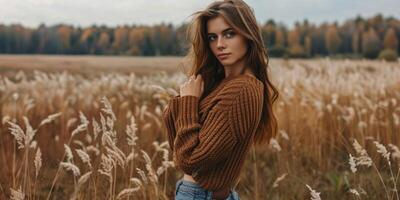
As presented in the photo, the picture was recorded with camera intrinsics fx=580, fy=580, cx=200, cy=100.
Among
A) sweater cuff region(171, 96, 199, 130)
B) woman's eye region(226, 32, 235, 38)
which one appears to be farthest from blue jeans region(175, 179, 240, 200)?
woman's eye region(226, 32, 235, 38)

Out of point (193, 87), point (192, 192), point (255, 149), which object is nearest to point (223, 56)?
point (193, 87)

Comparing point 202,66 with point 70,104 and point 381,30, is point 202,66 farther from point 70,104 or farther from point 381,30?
point 381,30

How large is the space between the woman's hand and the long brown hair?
9cm

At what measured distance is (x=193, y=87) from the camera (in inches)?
91.8

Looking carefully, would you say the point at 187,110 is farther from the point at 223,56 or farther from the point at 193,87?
the point at 223,56

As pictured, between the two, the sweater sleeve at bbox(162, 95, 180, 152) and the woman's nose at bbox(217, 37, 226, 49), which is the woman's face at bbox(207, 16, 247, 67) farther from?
the sweater sleeve at bbox(162, 95, 180, 152)

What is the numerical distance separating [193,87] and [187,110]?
13 centimetres

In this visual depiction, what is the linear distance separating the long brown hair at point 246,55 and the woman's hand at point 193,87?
93 mm

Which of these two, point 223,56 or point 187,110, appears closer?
point 187,110

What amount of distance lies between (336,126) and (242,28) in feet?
13.0

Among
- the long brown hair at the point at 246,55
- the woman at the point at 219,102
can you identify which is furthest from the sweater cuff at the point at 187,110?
the long brown hair at the point at 246,55

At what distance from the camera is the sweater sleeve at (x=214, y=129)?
2.12 meters

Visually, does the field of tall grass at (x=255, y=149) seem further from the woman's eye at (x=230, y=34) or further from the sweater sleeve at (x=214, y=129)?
the woman's eye at (x=230, y=34)

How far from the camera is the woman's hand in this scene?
2.31 metres
